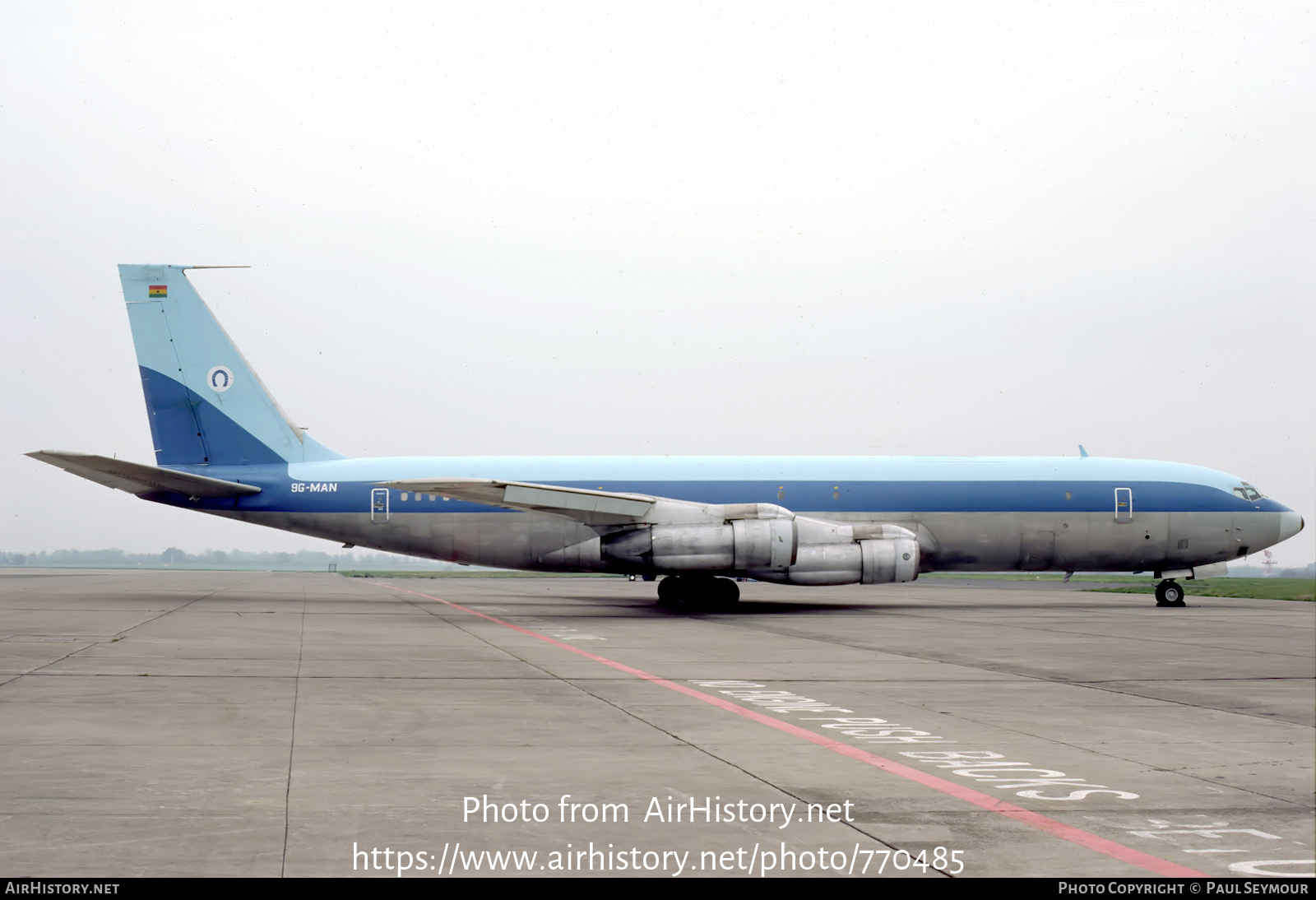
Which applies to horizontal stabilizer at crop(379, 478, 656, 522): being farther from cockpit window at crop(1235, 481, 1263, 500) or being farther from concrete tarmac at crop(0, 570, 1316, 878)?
cockpit window at crop(1235, 481, 1263, 500)

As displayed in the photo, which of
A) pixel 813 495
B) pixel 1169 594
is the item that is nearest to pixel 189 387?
pixel 813 495

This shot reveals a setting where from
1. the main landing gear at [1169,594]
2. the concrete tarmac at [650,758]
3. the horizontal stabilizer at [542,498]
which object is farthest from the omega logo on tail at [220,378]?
the main landing gear at [1169,594]

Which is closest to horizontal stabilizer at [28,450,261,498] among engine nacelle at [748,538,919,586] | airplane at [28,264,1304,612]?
airplane at [28,264,1304,612]

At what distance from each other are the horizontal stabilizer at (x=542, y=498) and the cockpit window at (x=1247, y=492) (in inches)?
A: 643

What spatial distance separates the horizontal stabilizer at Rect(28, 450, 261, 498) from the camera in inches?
1001

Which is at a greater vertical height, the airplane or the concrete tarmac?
the airplane

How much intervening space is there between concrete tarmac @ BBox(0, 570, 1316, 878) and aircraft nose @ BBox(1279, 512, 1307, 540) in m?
14.7

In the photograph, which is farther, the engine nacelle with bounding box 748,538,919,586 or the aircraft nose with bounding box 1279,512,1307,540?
the aircraft nose with bounding box 1279,512,1307,540

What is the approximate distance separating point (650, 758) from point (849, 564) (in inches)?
717

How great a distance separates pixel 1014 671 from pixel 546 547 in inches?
621

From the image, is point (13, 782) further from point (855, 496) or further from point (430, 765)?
point (855, 496)

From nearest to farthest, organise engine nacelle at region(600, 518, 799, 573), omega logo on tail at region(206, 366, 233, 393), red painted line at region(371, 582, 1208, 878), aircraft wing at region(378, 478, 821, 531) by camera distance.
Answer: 1. red painted line at region(371, 582, 1208, 878)
2. aircraft wing at region(378, 478, 821, 531)
3. engine nacelle at region(600, 518, 799, 573)
4. omega logo on tail at region(206, 366, 233, 393)

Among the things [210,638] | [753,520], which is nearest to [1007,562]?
[753,520]

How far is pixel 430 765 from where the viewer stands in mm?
6984
